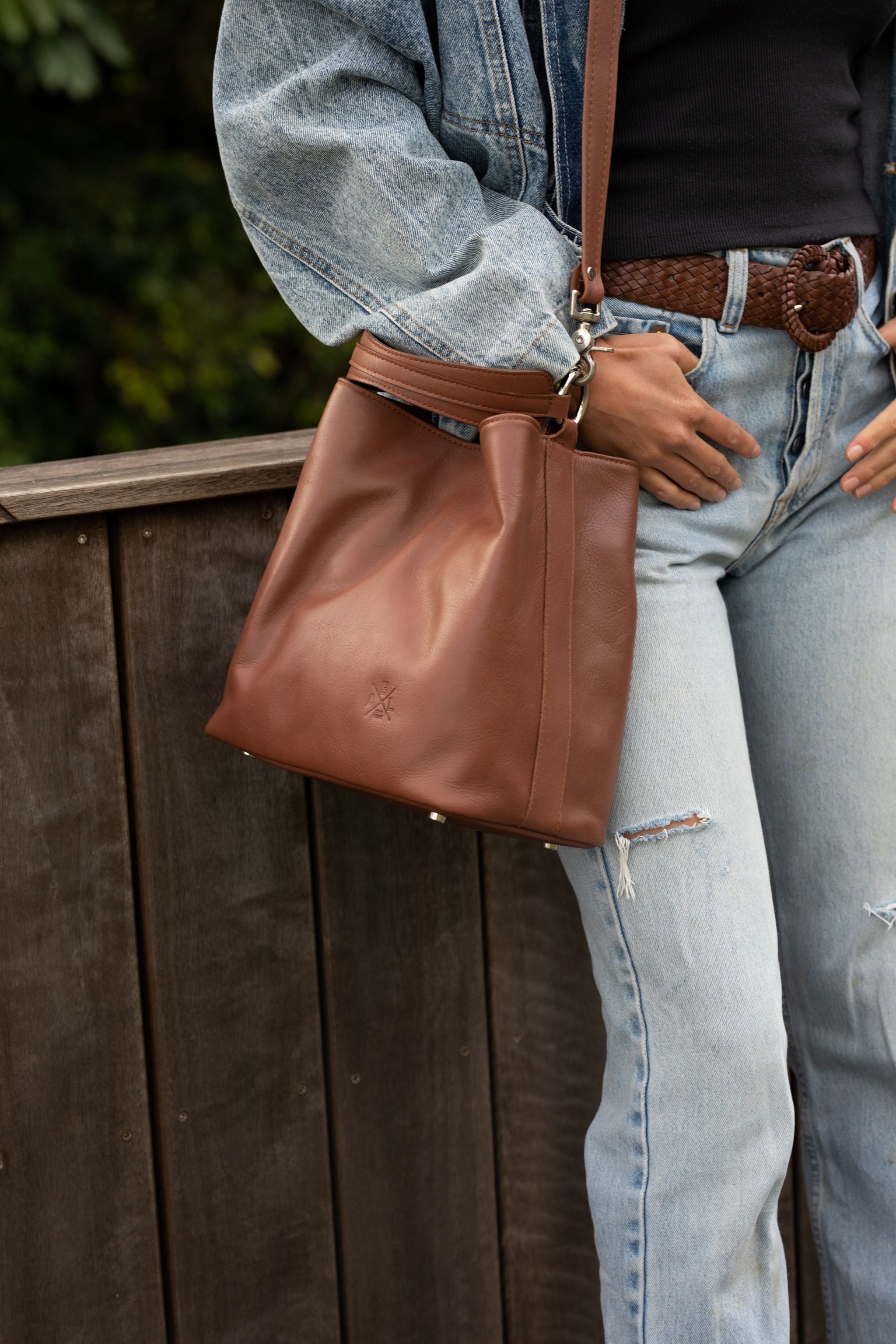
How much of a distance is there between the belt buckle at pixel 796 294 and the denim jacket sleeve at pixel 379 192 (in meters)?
0.18

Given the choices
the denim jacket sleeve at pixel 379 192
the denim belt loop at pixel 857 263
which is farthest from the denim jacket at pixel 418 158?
the denim belt loop at pixel 857 263

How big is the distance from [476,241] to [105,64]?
3749mm

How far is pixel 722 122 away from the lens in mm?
1068

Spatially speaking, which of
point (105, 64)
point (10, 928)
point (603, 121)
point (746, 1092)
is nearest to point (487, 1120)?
point (746, 1092)

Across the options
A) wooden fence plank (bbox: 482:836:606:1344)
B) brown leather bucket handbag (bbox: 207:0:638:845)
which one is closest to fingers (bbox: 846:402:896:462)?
brown leather bucket handbag (bbox: 207:0:638:845)

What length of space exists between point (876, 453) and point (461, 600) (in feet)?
1.40

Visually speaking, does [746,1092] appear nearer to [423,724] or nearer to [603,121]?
[423,724]

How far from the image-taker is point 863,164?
1.18 m

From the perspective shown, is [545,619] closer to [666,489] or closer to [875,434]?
[666,489]

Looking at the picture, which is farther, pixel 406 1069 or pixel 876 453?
pixel 406 1069

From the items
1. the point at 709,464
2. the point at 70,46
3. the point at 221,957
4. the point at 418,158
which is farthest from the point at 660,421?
the point at 70,46

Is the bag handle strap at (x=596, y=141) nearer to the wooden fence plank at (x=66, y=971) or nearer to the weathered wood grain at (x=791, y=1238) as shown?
the wooden fence plank at (x=66, y=971)

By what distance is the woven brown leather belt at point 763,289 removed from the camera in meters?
1.08

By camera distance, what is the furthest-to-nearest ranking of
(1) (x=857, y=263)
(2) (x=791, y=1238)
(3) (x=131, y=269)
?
(3) (x=131, y=269), (2) (x=791, y=1238), (1) (x=857, y=263)
